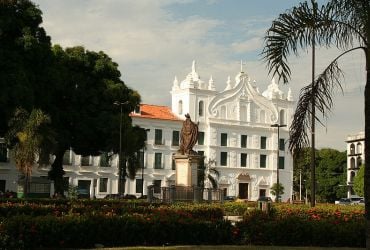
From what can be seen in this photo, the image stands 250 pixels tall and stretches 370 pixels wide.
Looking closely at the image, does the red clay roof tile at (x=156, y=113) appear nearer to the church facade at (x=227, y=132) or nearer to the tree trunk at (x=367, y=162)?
the church facade at (x=227, y=132)

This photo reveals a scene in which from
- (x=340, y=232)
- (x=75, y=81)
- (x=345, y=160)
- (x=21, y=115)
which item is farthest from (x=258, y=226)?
(x=345, y=160)

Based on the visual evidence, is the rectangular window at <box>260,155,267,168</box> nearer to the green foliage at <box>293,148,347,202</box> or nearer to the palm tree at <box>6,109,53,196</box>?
the green foliage at <box>293,148,347,202</box>

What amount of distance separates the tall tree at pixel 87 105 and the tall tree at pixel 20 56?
3148mm

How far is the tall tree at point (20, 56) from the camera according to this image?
3269 centimetres

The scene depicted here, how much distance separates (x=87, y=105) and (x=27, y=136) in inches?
385

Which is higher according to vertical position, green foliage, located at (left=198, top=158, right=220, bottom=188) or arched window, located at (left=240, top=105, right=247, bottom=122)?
arched window, located at (left=240, top=105, right=247, bottom=122)

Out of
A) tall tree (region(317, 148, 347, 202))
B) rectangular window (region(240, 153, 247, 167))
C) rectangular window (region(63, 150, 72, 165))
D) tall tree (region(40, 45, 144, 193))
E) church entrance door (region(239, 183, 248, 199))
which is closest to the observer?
tall tree (region(40, 45, 144, 193))

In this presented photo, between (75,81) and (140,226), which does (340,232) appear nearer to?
(140,226)

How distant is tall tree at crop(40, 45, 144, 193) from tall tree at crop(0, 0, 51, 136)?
3.15m

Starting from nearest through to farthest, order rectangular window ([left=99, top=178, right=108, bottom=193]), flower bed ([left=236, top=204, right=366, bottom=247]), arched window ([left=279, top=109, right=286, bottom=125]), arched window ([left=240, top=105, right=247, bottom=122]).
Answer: flower bed ([left=236, top=204, right=366, bottom=247]), rectangular window ([left=99, top=178, right=108, bottom=193]), arched window ([left=240, top=105, right=247, bottom=122]), arched window ([left=279, top=109, right=286, bottom=125])

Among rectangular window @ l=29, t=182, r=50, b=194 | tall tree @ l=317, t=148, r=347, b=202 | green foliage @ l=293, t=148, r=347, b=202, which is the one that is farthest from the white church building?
tall tree @ l=317, t=148, r=347, b=202

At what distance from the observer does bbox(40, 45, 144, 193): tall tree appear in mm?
40906

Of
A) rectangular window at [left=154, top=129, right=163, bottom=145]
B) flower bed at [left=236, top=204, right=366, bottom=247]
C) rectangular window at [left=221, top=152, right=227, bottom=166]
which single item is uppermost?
rectangular window at [left=154, top=129, right=163, bottom=145]

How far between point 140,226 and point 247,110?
58648 mm
